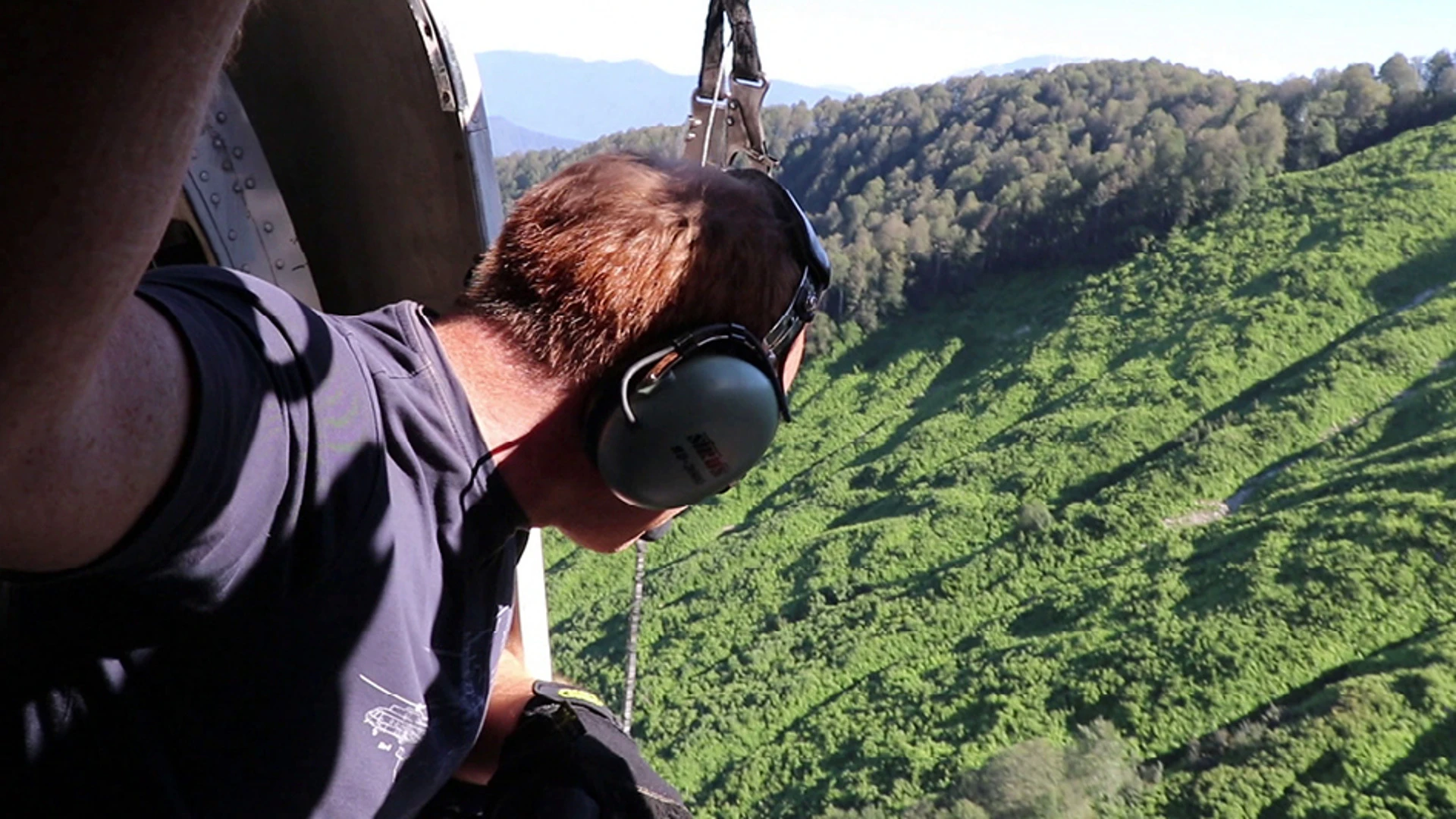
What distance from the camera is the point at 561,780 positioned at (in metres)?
1.42

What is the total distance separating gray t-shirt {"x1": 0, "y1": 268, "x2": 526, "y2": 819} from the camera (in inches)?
27.3

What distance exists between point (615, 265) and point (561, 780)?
708mm

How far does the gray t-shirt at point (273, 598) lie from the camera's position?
27.3 inches

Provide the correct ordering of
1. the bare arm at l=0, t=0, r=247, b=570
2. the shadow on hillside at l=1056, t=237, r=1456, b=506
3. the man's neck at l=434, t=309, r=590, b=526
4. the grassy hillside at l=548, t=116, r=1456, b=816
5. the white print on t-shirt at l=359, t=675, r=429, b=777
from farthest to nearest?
the shadow on hillside at l=1056, t=237, r=1456, b=506
the grassy hillside at l=548, t=116, r=1456, b=816
the man's neck at l=434, t=309, r=590, b=526
the white print on t-shirt at l=359, t=675, r=429, b=777
the bare arm at l=0, t=0, r=247, b=570

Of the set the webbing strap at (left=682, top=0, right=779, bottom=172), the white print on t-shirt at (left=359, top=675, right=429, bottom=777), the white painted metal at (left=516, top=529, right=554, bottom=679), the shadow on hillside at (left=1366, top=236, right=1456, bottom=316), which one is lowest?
the shadow on hillside at (left=1366, top=236, right=1456, bottom=316)

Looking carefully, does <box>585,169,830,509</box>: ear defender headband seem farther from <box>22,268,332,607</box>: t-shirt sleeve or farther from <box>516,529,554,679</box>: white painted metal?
<box>516,529,554,679</box>: white painted metal

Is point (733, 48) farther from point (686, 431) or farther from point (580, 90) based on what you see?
point (580, 90)

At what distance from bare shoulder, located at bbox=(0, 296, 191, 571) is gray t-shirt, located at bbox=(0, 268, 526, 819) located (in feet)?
0.05

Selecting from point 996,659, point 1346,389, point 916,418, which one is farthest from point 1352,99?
point 996,659

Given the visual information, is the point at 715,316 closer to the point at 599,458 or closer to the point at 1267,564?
the point at 599,458

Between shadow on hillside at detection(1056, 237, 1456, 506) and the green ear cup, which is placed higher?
the green ear cup

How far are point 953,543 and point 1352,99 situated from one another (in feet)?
86.3

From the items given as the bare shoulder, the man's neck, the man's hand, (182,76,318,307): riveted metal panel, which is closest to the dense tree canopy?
(182,76,318,307): riveted metal panel

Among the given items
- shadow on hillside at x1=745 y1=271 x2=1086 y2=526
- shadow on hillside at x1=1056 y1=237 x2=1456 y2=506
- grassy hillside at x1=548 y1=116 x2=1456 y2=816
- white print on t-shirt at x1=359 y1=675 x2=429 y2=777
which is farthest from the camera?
shadow on hillside at x1=745 y1=271 x2=1086 y2=526
